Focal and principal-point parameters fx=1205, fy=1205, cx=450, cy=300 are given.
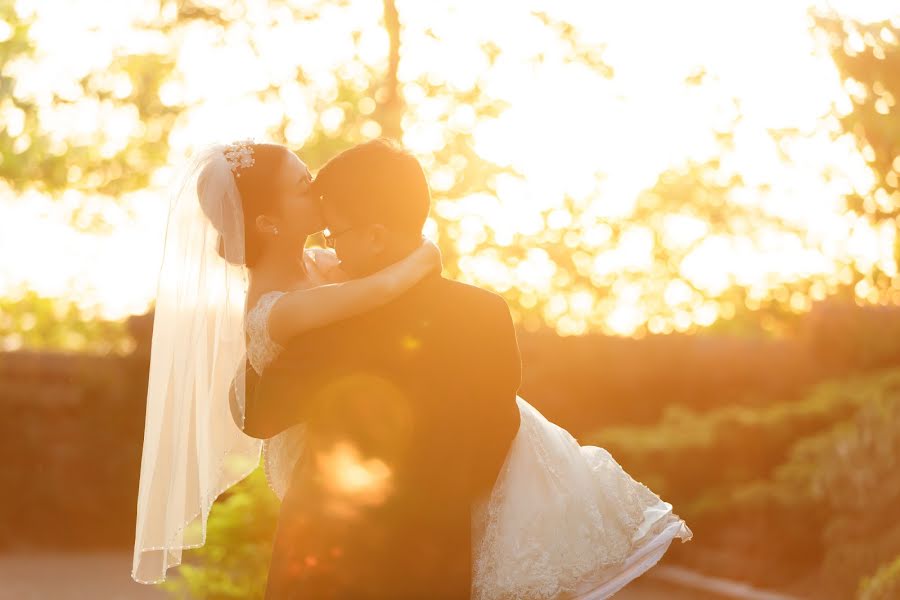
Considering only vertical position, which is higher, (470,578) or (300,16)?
(470,578)

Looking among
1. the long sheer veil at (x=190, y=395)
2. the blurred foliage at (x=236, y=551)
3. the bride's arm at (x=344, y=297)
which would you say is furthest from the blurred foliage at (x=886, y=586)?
the bride's arm at (x=344, y=297)

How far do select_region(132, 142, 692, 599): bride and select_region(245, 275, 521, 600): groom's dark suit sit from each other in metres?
0.12

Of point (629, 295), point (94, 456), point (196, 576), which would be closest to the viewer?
point (196, 576)

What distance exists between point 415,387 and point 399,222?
0.52 metres

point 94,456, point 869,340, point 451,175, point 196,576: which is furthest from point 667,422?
point 196,576

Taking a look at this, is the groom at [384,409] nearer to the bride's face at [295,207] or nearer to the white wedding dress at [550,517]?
the white wedding dress at [550,517]

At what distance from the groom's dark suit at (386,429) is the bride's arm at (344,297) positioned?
0.04 m

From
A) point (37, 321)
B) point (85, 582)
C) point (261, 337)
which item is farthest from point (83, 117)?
point (37, 321)

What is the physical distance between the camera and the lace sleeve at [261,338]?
3855 mm

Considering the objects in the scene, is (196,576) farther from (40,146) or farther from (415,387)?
(40,146)

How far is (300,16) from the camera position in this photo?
18.6 meters

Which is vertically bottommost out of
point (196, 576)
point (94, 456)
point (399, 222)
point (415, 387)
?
point (94, 456)

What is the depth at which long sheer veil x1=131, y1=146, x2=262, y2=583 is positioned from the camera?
4668 millimetres

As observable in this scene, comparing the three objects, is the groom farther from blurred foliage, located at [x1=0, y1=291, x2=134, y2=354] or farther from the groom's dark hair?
blurred foliage, located at [x1=0, y1=291, x2=134, y2=354]
